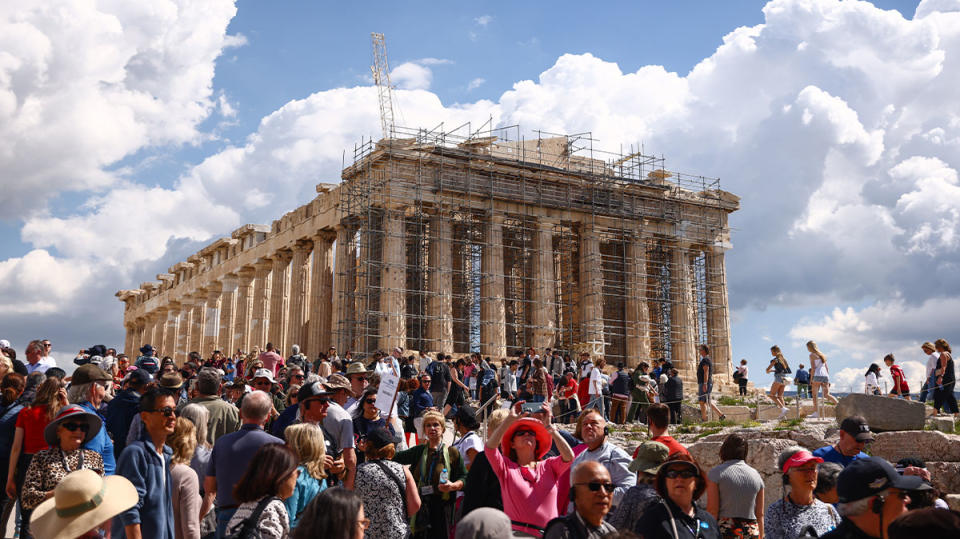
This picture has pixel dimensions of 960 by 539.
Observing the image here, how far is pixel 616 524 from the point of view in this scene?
592cm

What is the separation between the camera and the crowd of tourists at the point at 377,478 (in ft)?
16.3

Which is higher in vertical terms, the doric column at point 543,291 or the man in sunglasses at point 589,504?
the doric column at point 543,291

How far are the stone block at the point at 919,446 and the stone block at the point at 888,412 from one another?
1070mm

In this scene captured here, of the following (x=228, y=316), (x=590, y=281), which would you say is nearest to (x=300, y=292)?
(x=228, y=316)

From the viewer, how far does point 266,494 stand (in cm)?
529

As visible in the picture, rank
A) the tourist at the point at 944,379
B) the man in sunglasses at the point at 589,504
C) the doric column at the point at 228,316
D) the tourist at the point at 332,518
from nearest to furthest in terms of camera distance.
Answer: the tourist at the point at 332,518 → the man in sunglasses at the point at 589,504 → the tourist at the point at 944,379 → the doric column at the point at 228,316

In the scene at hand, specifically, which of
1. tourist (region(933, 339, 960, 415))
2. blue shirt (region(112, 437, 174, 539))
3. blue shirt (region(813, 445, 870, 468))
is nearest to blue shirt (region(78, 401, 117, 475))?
blue shirt (region(112, 437, 174, 539))

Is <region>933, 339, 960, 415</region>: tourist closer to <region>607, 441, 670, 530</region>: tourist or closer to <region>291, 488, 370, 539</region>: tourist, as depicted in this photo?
<region>607, 441, 670, 530</region>: tourist

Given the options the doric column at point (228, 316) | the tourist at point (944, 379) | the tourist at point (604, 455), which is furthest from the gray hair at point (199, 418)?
the doric column at point (228, 316)

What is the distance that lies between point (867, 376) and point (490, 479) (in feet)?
59.2

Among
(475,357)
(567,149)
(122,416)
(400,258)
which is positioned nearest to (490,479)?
(122,416)

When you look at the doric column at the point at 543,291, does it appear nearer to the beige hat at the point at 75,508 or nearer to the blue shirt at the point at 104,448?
the blue shirt at the point at 104,448

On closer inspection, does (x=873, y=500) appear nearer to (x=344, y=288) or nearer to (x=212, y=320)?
(x=344, y=288)

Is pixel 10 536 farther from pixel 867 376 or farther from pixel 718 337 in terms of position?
pixel 718 337
